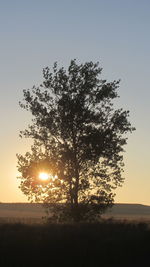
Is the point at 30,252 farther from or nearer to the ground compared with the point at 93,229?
nearer to the ground

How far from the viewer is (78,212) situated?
47.4 meters

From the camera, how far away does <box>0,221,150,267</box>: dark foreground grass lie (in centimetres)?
2647

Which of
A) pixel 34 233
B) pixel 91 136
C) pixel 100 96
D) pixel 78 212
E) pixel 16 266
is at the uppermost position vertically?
pixel 100 96

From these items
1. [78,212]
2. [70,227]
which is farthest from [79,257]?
[78,212]

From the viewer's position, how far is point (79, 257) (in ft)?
90.7

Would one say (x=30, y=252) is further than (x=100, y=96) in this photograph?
No

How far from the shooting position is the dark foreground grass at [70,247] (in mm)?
26469

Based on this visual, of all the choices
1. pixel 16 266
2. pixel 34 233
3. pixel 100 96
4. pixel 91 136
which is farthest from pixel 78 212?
pixel 16 266

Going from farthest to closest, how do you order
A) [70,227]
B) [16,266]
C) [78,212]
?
[78,212] → [70,227] → [16,266]

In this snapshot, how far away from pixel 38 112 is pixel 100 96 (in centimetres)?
515

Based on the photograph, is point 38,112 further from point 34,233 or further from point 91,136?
point 34,233

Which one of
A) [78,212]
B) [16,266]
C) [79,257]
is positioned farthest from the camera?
[78,212]

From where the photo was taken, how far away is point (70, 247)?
28219 mm

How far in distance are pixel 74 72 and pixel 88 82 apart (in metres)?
A: 1.41
